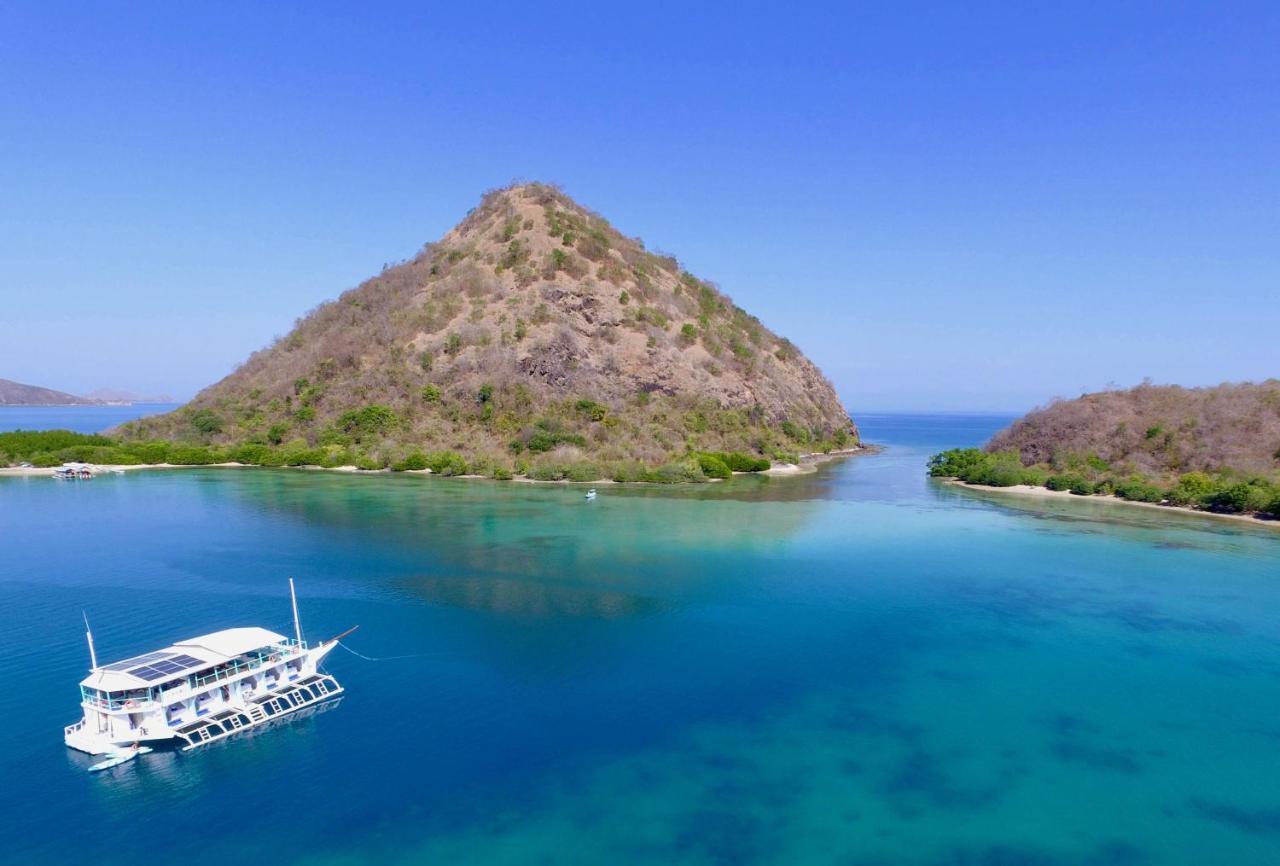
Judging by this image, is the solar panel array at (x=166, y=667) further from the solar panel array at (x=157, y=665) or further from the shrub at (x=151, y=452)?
the shrub at (x=151, y=452)

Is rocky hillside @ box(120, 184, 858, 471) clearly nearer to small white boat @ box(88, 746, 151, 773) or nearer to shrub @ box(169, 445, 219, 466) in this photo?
shrub @ box(169, 445, 219, 466)

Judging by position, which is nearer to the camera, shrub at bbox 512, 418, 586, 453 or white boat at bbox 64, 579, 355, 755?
white boat at bbox 64, 579, 355, 755

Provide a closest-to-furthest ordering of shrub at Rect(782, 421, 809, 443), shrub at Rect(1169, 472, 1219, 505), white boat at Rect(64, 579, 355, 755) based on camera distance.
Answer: white boat at Rect(64, 579, 355, 755) < shrub at Rect(1169, 472, 1219, 505) < shrub at Rect(782, 421, 809, 443)

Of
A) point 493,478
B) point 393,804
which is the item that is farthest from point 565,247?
point 393,804

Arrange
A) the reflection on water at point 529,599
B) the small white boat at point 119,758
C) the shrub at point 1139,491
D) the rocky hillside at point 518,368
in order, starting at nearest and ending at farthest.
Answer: the small white boat at point 119,758 < the reflection on water at point 529,599 < the shrub at point 1139,491 < the rocky hillside at point 518,368

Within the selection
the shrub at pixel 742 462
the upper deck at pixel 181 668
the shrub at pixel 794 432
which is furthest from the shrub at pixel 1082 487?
the upper deck at pixel 181 668

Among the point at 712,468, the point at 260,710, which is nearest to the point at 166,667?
the point at 260,710

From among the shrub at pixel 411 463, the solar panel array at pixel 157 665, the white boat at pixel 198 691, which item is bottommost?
the white boat at pixel 198 691

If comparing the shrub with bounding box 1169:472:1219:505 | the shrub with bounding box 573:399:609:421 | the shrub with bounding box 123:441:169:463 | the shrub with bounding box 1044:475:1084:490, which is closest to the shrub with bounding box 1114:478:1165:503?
the shrub with bounding box 1169:472:1219:505
